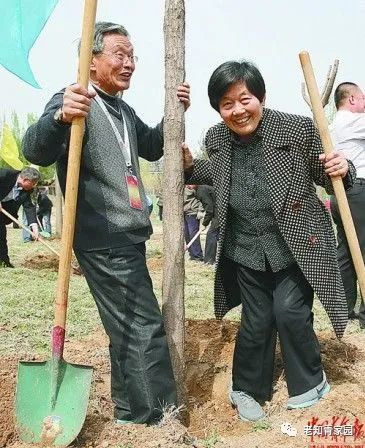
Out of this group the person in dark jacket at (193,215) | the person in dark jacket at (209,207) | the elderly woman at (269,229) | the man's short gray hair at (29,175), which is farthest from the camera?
the person in dark jacket at (193,215)

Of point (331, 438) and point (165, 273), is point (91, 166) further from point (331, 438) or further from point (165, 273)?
point (331, 438)

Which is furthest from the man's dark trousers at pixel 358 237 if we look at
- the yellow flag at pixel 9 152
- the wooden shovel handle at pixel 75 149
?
the yellow flag at pixel 9 152

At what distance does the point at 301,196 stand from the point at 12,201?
274 inches

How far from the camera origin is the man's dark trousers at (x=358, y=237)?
5051 mm

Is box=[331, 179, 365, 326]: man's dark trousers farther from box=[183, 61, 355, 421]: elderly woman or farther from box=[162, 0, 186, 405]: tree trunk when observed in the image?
box=[162, 0, 186, 405]: tree trunk

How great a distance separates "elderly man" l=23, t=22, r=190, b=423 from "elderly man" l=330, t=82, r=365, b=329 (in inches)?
105

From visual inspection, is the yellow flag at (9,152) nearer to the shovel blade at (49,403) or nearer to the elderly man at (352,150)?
the elderly man at (352,150)

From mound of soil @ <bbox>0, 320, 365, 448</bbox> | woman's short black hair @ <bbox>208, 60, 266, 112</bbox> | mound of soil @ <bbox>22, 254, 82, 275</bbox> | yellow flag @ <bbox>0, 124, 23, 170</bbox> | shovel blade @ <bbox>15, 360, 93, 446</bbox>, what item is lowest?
mound of soil @ <bbox>0, 320, 365, 448</bbox>

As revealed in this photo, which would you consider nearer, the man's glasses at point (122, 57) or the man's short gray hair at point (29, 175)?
the man's glasses at point (122, 57)

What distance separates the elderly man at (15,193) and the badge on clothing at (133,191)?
5.91 metres

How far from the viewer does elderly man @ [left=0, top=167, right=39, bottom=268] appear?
882 centimetres

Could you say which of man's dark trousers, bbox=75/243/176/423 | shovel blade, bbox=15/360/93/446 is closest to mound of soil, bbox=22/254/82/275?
man's dark trousers, bbox=75/243/176/423

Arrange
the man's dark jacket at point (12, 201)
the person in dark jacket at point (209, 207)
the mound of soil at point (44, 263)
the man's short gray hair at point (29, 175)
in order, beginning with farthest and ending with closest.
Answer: the person in dark jacket at point (209, 207) < the mound of soil at point (44, 263) < the man's dark jacket at point (12, 201) < the man's short gray hair at point (29, 175)

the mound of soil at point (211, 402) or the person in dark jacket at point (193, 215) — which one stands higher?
the person in dark jacket at point (193, 215)
